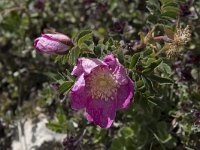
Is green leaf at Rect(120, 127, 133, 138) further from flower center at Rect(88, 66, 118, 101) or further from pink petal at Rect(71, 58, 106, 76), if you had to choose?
pink petal at Rect(71, 58, 106, 76)

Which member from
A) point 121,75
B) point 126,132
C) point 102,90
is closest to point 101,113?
point 102,90

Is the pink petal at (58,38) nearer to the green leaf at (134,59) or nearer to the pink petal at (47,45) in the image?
the pink petal at (47,45)

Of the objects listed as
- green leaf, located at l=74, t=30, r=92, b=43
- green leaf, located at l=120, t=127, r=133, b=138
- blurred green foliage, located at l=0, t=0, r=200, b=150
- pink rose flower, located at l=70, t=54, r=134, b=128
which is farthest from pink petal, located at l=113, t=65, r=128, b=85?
green leaf, located at l=120, t=127, r=133, b=138

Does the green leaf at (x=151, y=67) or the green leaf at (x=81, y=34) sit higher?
the green leaf at (x=81, y=34)

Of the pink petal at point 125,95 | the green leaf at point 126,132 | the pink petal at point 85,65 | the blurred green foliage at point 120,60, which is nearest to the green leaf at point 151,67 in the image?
the blurred green foliage at point 120,60

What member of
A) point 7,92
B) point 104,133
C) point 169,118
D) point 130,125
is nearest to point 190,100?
point 169,118

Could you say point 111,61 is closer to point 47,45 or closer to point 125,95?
point 125,95

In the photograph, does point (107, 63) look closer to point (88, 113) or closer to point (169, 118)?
point (88, 113)
